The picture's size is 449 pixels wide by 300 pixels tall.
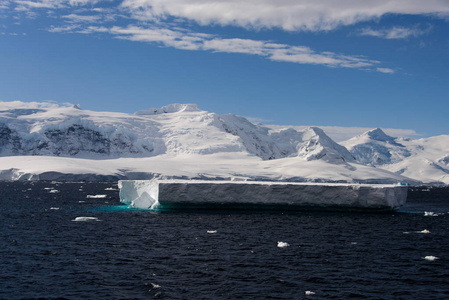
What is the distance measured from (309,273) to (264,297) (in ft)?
12.7

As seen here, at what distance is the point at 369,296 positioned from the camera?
16641mm

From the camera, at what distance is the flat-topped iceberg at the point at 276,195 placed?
4238cm

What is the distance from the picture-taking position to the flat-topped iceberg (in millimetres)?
42375

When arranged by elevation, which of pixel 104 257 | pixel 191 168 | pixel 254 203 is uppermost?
pixel 104 257

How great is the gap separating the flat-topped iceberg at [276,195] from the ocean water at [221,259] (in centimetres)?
533

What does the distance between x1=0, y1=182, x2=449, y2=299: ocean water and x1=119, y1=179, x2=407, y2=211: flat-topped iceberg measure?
5335 millimetres

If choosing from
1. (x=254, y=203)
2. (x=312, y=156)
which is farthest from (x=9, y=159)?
(x=254, y=203)

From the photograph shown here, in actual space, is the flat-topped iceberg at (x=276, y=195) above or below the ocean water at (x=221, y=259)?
below

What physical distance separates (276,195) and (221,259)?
70.3 ft

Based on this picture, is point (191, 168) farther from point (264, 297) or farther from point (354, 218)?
point (264, 297)

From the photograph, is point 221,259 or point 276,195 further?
point 276,195

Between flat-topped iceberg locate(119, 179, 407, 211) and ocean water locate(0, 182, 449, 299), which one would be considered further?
flat-topped iceberg locate(119, 179, 407, 211)

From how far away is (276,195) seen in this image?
43.1 metres

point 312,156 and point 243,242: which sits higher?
point 243,242
